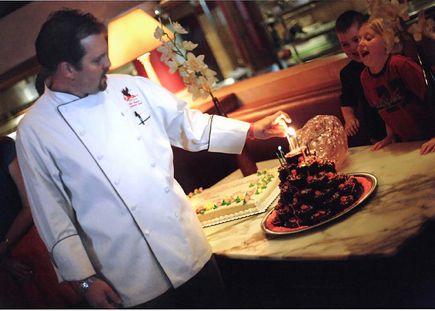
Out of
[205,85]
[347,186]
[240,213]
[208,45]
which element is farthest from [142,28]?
[208,45]

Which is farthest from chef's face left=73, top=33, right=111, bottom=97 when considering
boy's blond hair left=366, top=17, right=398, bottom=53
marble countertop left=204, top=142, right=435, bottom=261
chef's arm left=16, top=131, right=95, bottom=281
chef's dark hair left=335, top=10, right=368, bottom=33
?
chef's dark hair left=335, top=10, right=368, bottom=33

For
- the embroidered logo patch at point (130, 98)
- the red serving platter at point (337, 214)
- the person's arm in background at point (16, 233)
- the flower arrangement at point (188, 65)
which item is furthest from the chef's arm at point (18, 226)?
the red serving platter at point (337, 214)

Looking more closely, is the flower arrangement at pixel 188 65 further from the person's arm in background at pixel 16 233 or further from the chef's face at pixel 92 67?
the person's arm in background at pixel 16 233

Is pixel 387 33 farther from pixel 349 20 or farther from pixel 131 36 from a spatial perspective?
pixel 131 36

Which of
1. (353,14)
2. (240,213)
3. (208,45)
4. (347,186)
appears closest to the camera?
(347,186)

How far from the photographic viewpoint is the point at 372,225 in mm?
1740

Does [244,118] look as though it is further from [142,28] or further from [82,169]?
[82,169]

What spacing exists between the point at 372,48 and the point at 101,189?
160 cm

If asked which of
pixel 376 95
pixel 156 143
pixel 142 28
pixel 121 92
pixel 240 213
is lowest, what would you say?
pixel 240 213

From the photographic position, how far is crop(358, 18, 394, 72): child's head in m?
2.24

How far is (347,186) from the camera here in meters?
1.97

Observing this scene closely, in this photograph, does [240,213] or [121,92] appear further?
[240,213]

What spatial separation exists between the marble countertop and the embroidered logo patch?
844 mm

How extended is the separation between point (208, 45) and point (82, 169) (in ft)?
29.4
